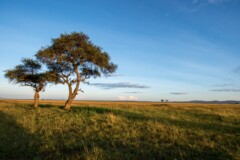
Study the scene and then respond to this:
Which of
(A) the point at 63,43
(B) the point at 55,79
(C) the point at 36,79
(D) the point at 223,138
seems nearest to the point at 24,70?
(C) the point at 36,79

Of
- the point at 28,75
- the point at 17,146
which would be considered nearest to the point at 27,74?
the point at 28,75

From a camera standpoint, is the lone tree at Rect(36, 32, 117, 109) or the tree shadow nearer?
the tree shadow

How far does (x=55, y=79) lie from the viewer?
3169cm

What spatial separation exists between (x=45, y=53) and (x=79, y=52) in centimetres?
488

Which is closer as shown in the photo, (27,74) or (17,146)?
(17,146)

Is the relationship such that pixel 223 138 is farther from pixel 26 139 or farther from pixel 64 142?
pixel 26 139

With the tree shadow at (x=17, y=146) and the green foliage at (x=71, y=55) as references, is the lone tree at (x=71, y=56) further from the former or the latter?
the tree shadow at (x=17, y=146)

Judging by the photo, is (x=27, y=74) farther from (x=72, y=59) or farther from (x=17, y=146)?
(x=17, y=146)

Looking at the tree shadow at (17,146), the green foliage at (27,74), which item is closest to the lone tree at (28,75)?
the green foliage at (27,74)

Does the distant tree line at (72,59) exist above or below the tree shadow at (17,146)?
above

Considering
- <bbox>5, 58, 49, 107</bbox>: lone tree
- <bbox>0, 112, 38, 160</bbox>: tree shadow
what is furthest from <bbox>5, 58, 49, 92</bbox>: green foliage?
<bbox>0, 112, 38, 160</bbox>: tree shadow

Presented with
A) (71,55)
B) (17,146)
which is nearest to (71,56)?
(71,55)

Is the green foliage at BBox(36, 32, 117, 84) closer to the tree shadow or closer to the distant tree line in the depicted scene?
the distant tree line

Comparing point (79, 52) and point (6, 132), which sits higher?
point (79, 52)
